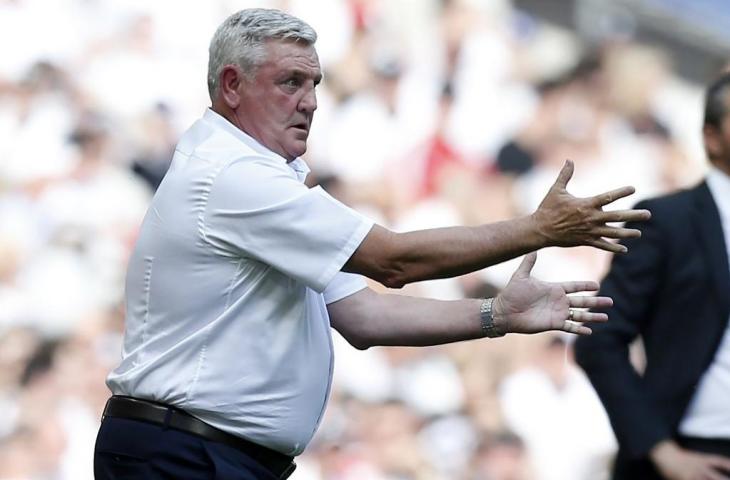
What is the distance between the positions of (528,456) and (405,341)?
395 centimetres

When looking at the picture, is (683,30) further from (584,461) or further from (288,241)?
(288,241)

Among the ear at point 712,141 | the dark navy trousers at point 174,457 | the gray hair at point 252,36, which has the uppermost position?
the gray hair at point 252,36

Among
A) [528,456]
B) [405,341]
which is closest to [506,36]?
[528,456]

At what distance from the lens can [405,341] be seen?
3.16 metres

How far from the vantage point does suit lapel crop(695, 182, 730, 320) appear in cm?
398

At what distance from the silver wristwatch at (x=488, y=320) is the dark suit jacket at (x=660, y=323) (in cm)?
108

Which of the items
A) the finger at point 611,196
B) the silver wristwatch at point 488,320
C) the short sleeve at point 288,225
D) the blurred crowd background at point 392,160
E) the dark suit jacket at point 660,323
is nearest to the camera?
the finger at point 611,196

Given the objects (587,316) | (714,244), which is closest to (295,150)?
(587,316)

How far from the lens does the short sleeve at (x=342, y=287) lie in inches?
127

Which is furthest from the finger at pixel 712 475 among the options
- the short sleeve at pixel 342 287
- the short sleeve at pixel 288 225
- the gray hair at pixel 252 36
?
the gray hair at pixel 252 36

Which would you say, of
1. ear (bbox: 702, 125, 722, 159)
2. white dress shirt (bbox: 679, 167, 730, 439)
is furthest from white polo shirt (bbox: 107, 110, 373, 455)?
ear (bbox: 702, 125, 722, 159)

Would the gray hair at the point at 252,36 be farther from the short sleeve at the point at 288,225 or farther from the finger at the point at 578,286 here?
Result: the finger at the point at 578,286

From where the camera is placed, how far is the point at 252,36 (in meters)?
3.15

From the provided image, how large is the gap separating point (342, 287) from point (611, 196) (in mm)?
748
